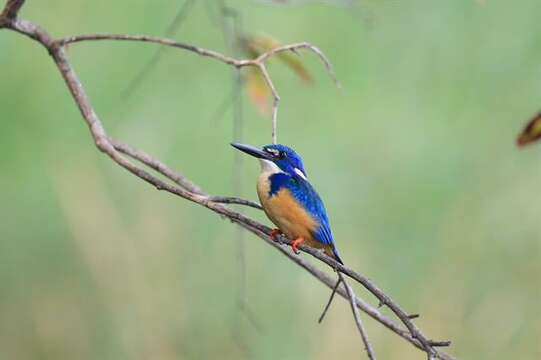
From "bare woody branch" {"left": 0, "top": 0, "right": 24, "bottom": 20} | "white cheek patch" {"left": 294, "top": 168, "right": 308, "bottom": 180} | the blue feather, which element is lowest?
the blue feather

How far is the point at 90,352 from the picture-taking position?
257 centimetres

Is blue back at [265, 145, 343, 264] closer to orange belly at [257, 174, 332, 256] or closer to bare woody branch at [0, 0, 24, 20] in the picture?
orange belly at [257, 174, 332, 256]

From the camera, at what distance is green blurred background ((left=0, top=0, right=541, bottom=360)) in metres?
2.56

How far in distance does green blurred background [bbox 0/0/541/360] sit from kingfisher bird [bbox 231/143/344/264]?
2.69ft

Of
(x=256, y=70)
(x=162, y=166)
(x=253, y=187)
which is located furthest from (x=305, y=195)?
(x=253, y=187)

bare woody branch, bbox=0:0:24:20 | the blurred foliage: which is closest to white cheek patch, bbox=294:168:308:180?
the blurred foliage

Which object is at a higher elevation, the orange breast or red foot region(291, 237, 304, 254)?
the orange breast

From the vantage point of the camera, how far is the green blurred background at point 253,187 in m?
2.56

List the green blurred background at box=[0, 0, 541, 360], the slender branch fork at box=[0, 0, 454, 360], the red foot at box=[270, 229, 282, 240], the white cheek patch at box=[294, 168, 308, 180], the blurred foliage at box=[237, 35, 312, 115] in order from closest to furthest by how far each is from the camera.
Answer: the slender branch fork at box=[0, 0, 454, 360]
the red foot at box=[270, 229, 282, 240]
the white cheek patch at box=[294, 168, 308, 180]
the blurred foliage at box=[237, 35, 312, 115]
the green blurred background at box=[0, 0, 541, 360]

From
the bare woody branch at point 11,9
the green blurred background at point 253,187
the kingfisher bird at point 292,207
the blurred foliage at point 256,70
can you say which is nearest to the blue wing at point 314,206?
the kingfisher bird at point 292,207

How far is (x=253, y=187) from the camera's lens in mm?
2959

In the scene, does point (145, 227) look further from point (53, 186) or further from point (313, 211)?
point (313, 211)

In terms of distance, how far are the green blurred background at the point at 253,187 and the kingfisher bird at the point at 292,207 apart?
820 millimetres

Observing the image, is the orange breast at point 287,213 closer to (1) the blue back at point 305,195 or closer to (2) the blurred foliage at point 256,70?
(1) the blue back at point 305,195
